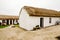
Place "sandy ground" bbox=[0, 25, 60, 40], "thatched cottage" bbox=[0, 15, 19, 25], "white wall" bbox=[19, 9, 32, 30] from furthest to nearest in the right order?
"thatched cottage" bbox=[0, 15, 19, 25] → "white wall" bbox=[19, 9, 32, 30] → "sandy ground" bbox=[0, 25, 60, 40]

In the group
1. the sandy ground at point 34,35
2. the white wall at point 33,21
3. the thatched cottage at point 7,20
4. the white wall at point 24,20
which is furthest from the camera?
the thatched cottage at point 7,20

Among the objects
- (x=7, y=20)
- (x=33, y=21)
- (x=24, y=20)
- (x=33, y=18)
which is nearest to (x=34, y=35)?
(x=33, y=21)

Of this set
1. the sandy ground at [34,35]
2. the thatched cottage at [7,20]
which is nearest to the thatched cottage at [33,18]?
the sandy ground at [34,35]

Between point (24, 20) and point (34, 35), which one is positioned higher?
point (24, 20)

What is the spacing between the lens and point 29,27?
20.6 meters

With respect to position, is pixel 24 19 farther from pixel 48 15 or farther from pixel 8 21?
pixel 8 21

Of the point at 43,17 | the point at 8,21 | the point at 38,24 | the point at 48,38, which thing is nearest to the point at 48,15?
the point at 43,17

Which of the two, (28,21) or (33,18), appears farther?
(28,21)

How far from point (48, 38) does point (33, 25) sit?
27.2 feet

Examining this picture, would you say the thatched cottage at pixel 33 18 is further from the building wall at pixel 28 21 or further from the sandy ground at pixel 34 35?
the sandy ground at pixel 34 35

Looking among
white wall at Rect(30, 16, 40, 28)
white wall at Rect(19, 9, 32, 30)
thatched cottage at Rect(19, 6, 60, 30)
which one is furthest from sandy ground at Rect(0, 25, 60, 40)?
white wall at Rect(19, 9, 32, 30)

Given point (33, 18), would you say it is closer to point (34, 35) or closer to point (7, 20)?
point (34, 35)

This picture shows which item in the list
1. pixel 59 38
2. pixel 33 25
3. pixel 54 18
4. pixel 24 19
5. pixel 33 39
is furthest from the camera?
pixel 54 18

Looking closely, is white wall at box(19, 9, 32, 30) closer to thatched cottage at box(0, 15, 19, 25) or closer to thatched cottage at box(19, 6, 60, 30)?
thatched cottage at box(19, 6, 60, 30)
